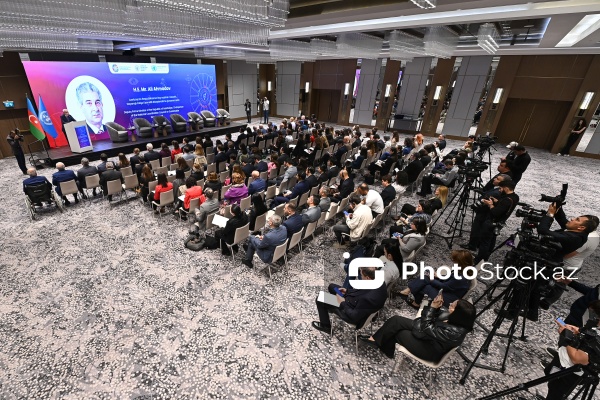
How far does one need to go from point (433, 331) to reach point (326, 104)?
2036 cm

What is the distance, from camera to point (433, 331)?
2.80m

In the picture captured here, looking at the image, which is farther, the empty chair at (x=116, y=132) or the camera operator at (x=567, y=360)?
the empty chair at (x=116, y=132)

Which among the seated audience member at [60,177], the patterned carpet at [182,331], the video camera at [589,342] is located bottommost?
the patterned carpet at [182,331]

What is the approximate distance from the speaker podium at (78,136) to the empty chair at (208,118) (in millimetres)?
6214

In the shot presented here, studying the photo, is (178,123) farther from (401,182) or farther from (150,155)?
(401,182)

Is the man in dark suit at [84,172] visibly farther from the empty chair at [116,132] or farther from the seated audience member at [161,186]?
the empty chair at [116,132]

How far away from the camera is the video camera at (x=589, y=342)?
2206mm

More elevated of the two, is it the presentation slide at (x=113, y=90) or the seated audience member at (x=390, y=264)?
the presentation slide at (x=113, y=90)

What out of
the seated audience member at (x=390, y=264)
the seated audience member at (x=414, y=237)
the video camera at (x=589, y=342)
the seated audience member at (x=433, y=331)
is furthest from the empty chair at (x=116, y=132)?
the video camera at (x=589, y=342)

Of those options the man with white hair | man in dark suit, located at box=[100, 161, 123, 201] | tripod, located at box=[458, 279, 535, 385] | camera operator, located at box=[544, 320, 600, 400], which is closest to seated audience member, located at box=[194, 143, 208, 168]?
the man with white hair

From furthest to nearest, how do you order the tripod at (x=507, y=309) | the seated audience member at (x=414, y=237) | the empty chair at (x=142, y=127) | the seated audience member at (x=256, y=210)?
the empty chair at (x=142, y=127), the seated audience member at (x=256, y=210), the seated audience member at (x=414, y=237), the tripod at (x=507, y=309)

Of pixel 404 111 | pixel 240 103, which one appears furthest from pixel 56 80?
pixel 404 111

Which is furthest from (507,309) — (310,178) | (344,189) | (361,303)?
(310,178)

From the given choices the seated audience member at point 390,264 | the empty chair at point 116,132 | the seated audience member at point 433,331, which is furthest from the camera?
the empty chair at point 116,132
